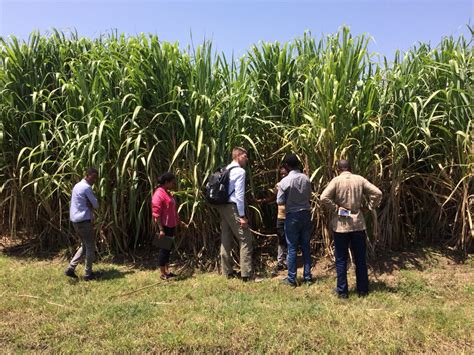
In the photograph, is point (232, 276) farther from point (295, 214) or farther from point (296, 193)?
point (296, 193)

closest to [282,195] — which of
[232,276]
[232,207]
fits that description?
[232,207]

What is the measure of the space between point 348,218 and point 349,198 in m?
0.19

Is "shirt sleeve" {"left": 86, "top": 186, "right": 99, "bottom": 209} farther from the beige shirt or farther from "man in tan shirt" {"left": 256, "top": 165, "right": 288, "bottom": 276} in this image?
the beige shirt

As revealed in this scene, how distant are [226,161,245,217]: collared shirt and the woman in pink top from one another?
0.66 metres

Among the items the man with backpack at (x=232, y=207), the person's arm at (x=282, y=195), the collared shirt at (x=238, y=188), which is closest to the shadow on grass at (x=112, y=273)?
the man with backpack at (x=232, y=207)

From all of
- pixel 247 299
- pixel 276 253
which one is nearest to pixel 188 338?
pixel 247 299

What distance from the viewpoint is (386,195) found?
4.47m

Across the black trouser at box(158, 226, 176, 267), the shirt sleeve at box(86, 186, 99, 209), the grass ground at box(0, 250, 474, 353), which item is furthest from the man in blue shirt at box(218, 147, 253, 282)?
the shirt sleeve at box(86, 186, 99, 209)

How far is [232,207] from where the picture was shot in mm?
4293

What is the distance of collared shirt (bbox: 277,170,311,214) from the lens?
4.05 meters

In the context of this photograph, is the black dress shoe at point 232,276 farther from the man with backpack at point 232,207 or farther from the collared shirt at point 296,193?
the collared shirt at point 296,193

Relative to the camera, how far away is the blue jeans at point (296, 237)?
4.06 m

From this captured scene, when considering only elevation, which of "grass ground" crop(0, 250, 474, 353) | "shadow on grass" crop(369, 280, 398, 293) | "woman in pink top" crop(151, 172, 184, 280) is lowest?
"grass ground" crop(0, 250, 474, 353)

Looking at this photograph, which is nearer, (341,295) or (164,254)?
(341,295)
